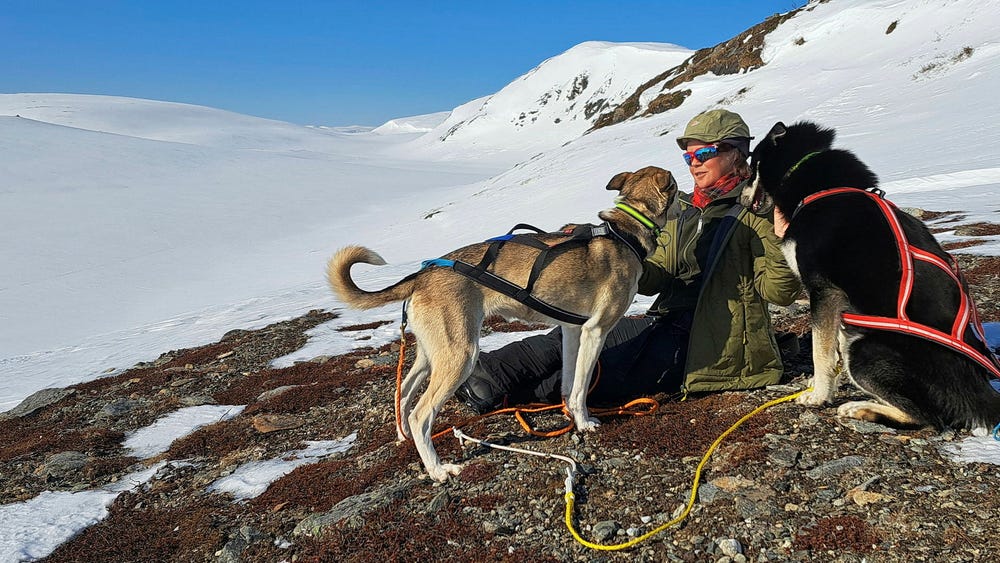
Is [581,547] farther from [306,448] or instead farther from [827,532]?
[306,448]

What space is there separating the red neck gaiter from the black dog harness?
60 cm

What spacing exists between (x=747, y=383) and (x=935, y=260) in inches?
70.2

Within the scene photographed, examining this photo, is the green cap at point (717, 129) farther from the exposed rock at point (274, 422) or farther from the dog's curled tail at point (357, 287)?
the exposed rock at point (274, 422)

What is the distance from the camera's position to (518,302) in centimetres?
466

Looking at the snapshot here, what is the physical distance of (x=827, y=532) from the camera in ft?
10.3

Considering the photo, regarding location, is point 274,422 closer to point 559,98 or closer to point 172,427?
point 172,427

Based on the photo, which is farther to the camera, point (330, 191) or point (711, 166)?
point (330, 191)

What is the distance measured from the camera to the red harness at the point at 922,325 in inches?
139

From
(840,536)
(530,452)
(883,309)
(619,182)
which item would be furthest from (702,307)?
(840,536)

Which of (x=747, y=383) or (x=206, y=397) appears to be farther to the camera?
(x=206, y=397)

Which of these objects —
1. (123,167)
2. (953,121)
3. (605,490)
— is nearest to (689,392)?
(605,490)

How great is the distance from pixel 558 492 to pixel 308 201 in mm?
44480

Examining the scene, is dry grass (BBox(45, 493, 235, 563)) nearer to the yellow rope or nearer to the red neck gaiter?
the yellow rope

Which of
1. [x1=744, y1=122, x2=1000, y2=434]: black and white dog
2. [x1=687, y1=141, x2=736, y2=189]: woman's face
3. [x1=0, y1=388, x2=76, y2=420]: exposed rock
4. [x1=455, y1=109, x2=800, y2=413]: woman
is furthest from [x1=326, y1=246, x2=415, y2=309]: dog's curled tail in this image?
[x1=0, y1=388, x2=76, y2=420]: exposed rock
